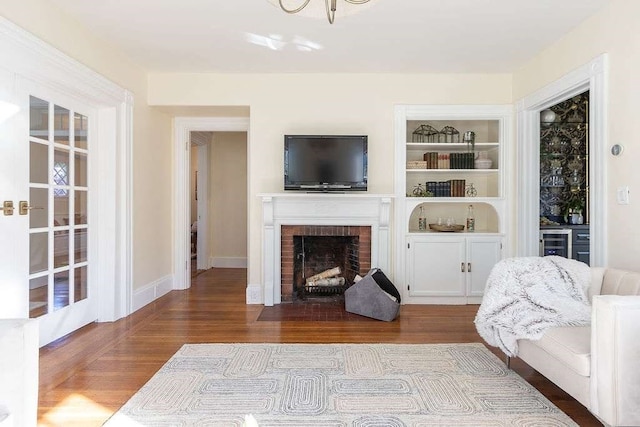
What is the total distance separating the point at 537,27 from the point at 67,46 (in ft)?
11.9

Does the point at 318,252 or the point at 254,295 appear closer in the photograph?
the point at 254,295

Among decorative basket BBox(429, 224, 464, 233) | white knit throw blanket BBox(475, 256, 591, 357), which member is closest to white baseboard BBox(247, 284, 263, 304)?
decorative basket BBox(429, 224, 464, 233)

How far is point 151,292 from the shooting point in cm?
423

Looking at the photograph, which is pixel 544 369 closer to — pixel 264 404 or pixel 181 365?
pixel 264 404

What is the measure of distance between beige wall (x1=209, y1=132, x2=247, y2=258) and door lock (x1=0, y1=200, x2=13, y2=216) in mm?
4285

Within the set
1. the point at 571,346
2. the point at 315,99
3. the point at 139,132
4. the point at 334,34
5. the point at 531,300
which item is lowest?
the point at 571,346

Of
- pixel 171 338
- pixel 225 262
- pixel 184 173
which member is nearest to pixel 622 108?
pixel 171 338

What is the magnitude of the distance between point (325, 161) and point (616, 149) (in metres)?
2.39

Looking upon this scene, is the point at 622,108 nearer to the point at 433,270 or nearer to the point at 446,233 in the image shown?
the point at 446,233

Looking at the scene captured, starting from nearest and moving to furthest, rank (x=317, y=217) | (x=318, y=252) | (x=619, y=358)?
(x=619, y=358) < (x=317, y=217) < (x=318, y=252)

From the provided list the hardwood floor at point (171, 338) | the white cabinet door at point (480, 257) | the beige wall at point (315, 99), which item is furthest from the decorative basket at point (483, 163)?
the hardwood floor at point (171, 338)

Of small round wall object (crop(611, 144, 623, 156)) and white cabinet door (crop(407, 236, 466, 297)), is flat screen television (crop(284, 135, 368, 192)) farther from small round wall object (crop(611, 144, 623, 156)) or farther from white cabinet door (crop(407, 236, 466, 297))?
small round wall object (crop(611, 144, 623, 156))

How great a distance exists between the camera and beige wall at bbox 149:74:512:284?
4.19 meters

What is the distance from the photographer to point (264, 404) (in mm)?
2045
